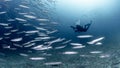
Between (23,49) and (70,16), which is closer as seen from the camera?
(23,49)

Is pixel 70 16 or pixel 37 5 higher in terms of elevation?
pixel 37 5

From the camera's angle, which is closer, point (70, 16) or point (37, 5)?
point (37, 5)

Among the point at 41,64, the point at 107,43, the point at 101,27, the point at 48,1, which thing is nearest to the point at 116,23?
the point at 101,27

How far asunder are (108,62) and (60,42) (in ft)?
24.3

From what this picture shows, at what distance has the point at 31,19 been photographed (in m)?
17.8

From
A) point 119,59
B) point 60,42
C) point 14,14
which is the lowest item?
point 60,42

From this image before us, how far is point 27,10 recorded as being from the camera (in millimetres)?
16625

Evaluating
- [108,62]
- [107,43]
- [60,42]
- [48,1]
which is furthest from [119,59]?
[60,42]

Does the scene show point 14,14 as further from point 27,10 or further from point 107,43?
point 107,43

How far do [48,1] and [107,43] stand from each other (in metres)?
4.80

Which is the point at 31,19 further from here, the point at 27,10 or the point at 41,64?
the point at 41,64

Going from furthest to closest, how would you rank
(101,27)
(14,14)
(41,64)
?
(101,27)
(14,14)
(41,64)

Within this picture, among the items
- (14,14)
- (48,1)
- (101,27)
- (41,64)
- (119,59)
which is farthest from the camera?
(101,27)

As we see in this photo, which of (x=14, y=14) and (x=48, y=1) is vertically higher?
(x=48, y=1)
